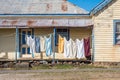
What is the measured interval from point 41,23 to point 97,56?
4525 millimetres

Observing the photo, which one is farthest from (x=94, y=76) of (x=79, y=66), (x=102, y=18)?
(x=102, y=18)

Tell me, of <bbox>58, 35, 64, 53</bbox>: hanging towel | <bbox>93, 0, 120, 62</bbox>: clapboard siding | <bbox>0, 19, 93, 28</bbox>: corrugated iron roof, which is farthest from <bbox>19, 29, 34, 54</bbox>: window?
<bbox>93, 0, 120, 62</bbox>: clapboard siding

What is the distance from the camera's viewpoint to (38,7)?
81.9 ft

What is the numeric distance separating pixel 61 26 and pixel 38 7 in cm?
343

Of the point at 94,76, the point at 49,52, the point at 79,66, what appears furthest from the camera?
the point at 49,52

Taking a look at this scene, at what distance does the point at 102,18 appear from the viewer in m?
21.8

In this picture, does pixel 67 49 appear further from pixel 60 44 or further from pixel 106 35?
pixel 106 35

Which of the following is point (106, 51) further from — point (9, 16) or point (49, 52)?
point (9, 16)

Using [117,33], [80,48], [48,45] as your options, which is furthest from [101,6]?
[48,45]

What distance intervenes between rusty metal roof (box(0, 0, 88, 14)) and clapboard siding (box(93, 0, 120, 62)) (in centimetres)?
239

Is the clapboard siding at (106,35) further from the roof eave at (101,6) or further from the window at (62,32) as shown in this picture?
the window at (62,32)

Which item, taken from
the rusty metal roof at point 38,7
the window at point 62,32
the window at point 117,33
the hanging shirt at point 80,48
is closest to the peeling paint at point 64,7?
the rusty metal roof at point 38,7

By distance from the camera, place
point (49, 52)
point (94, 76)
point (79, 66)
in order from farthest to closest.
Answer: point (49, 52) → point (79, 66) → point (94, 76)

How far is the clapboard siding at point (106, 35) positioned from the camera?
21641 millimetres
